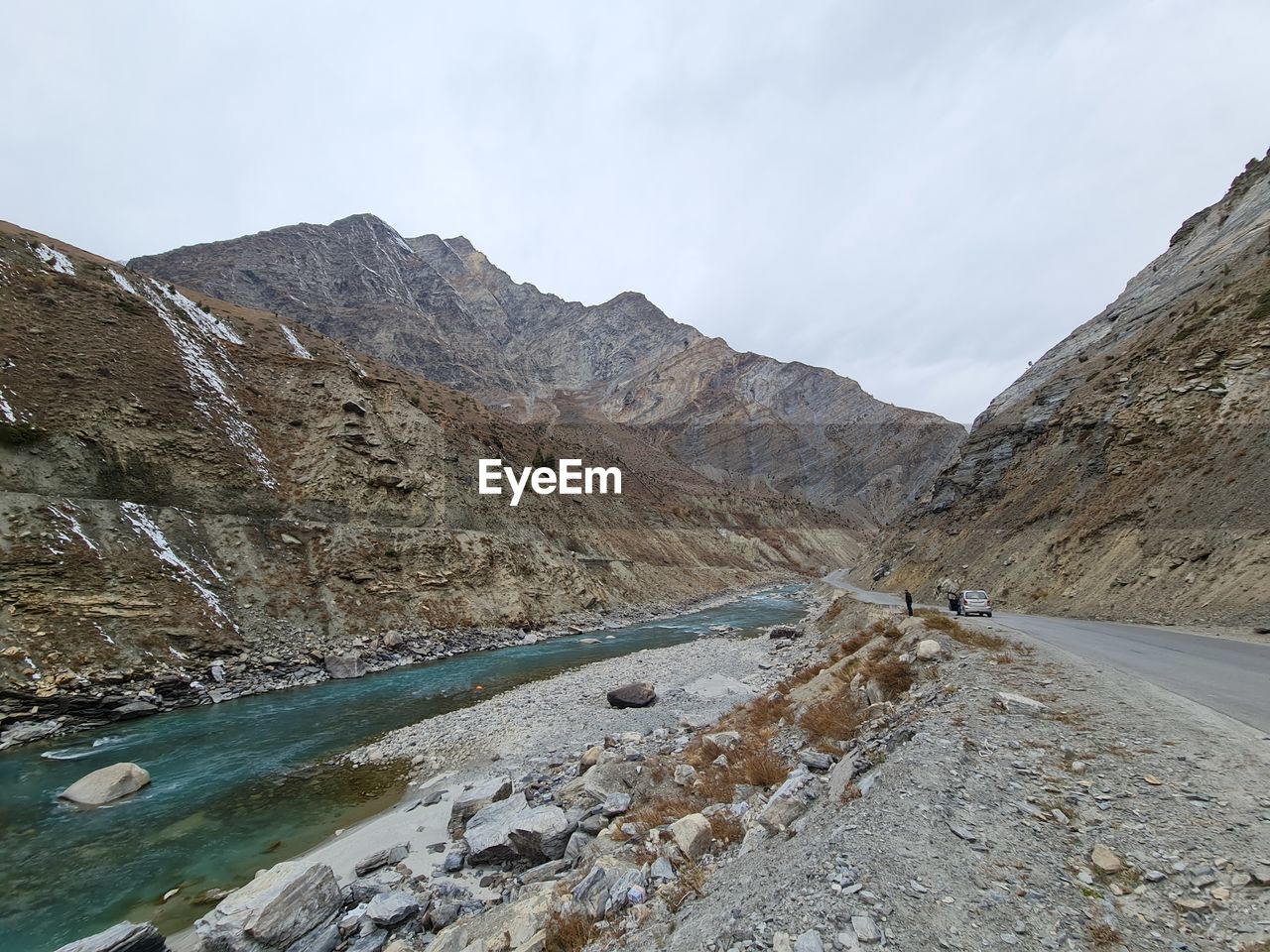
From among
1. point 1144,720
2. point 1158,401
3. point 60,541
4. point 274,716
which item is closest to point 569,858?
point 1144,720

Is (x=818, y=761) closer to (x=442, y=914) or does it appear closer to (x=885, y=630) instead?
(x=442, y=914)

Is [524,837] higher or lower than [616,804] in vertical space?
lower

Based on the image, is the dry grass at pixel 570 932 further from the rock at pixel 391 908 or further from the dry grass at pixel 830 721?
the dry grass at pixel 830 721

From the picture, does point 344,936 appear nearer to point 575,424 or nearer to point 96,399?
point 96,399

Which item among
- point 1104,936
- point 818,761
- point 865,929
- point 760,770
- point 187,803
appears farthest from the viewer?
point 187,803

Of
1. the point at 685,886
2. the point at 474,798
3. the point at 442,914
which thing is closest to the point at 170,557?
the point at 474,798

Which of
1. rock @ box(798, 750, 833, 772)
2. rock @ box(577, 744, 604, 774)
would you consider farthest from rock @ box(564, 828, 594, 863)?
rock @ box(577, 744, 604, 774)
